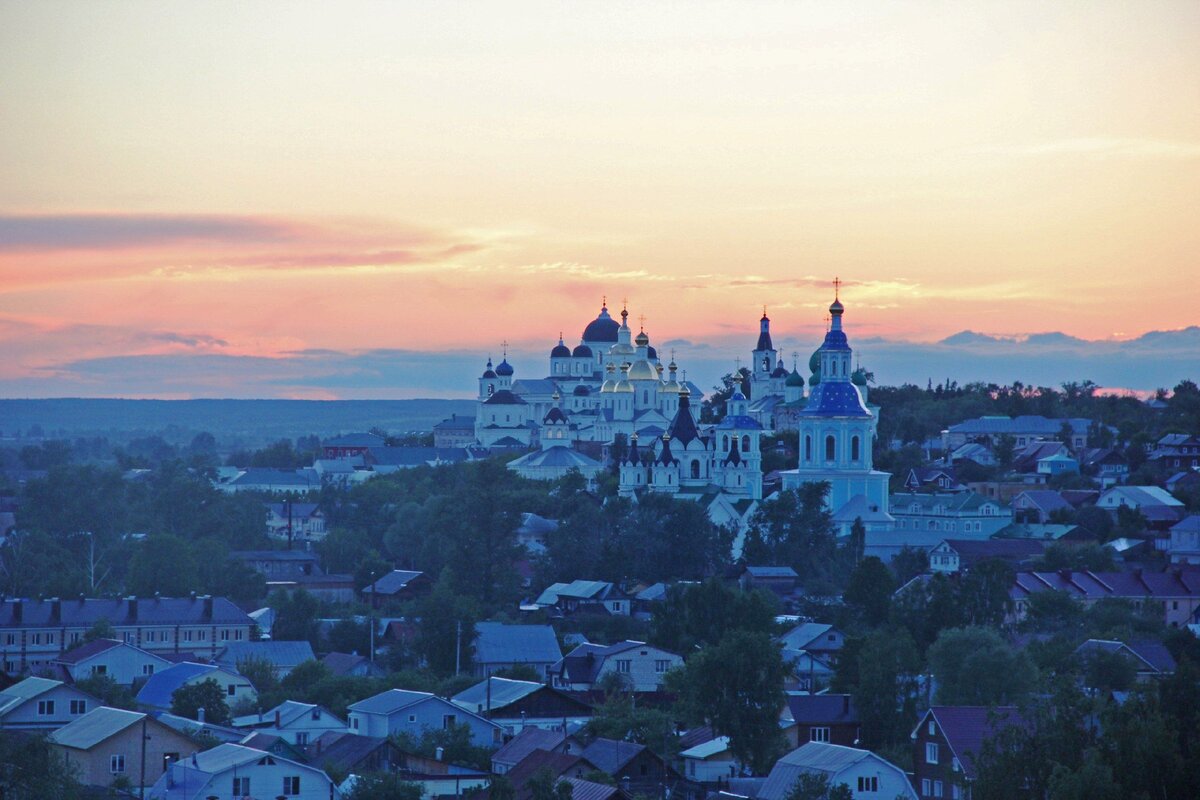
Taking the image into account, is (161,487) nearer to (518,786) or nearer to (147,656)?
(147,656)

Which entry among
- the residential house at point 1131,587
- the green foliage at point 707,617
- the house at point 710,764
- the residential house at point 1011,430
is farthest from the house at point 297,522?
the house at point 710,764

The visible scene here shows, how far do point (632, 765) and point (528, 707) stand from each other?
6.55 meters

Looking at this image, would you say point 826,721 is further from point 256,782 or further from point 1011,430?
point 1011,430

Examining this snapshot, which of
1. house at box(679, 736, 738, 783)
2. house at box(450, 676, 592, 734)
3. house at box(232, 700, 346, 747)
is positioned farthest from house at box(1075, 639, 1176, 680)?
house at box(232, 700, 346, 747)

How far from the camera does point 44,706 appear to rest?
1626 inches

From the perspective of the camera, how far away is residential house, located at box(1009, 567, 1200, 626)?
5662 cm

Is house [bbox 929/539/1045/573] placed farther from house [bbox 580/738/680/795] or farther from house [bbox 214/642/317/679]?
house [bbox 580/738/680/795]

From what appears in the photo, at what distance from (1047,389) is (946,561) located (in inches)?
2143

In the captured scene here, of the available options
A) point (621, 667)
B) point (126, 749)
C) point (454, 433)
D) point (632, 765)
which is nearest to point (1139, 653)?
point (621, 667)

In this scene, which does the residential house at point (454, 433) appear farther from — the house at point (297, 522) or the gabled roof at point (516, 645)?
the gabled roof at point (516, 645)

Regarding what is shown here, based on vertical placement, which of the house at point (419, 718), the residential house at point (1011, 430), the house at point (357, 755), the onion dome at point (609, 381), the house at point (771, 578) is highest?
the onion dome at point (609, 381)

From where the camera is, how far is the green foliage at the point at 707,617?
4944 cm

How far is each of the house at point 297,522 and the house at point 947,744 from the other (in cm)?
5200

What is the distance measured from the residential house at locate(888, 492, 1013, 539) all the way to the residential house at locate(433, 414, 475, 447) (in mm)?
50667
